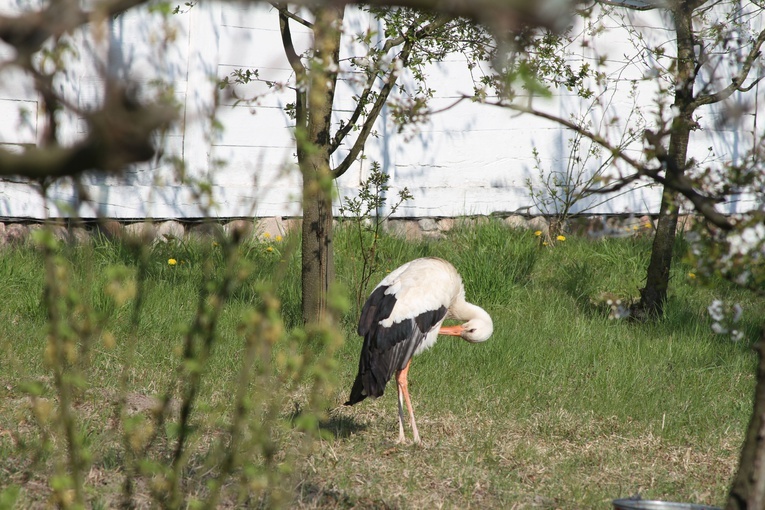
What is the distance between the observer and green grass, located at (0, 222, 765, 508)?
431 cm

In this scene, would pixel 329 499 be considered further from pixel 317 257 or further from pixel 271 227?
pixel 271 227

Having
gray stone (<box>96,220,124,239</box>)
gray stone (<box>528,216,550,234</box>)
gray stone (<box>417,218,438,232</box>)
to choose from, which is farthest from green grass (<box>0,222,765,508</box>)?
gray stone (<box>528,216,550,234</box>)

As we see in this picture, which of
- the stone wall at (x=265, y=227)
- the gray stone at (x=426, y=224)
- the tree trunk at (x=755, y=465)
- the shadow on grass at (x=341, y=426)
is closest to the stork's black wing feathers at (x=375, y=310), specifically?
the shadow on grass at (x=341, y=426)

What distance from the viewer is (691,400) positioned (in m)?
5.85

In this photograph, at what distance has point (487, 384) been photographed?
5.95 metres

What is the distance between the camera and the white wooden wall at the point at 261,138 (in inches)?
302

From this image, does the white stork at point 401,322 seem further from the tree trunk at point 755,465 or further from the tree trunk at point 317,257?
the tree trunk at point 755,465

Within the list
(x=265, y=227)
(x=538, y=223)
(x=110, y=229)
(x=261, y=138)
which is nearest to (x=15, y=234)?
(x=110, y=229)

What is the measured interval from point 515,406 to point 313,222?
1881mm

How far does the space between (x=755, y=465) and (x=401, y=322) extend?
3.05 meters

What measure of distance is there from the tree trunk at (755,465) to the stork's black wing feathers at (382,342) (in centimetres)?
276

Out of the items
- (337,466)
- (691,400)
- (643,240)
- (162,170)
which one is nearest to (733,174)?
(337,466)

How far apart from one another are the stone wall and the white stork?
5.80 feet

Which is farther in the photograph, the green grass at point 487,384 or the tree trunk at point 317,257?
the tree trunk at point 317,257
